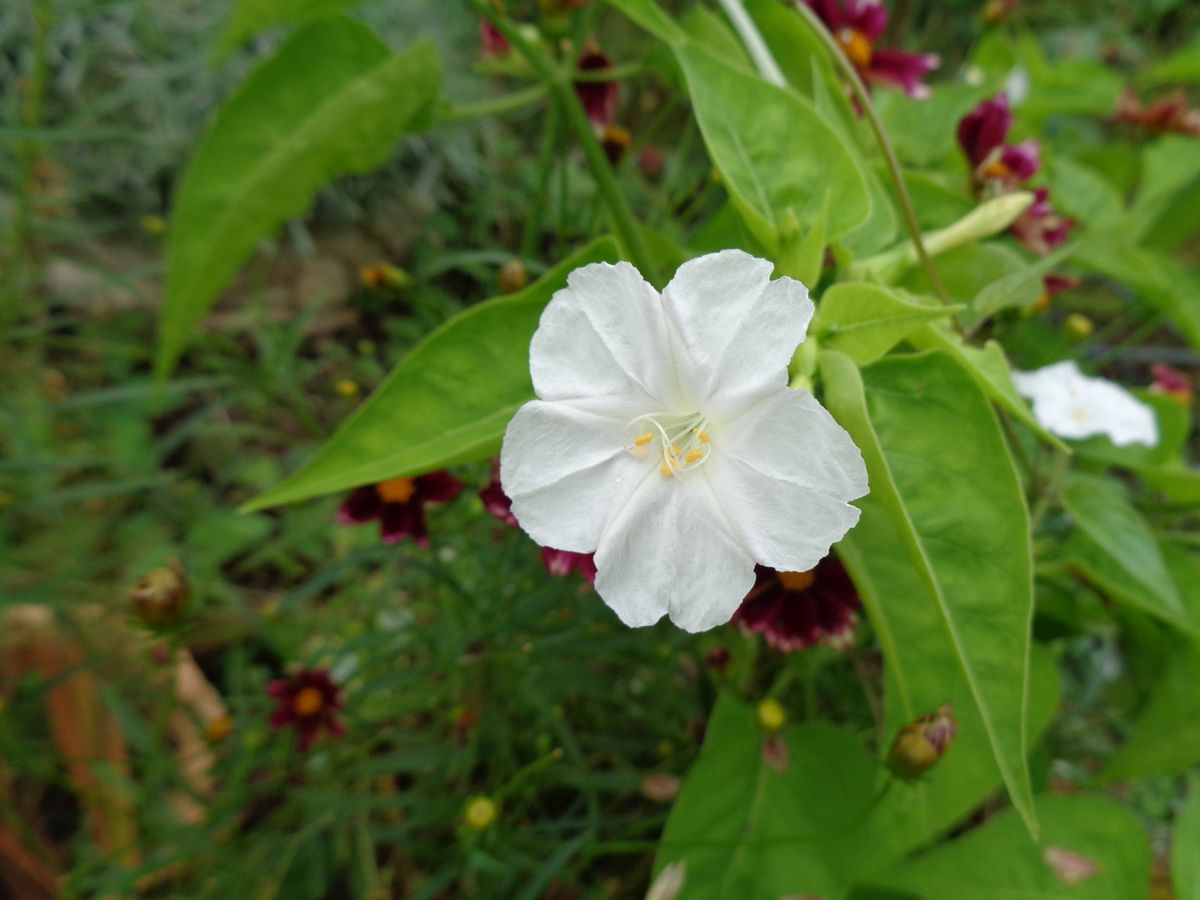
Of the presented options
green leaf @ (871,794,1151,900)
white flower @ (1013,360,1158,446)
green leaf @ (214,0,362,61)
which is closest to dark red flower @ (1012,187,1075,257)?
white flower @ (1013,360,1158,446)

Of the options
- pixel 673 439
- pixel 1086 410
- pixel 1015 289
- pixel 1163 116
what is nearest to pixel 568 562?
pixel 673 439

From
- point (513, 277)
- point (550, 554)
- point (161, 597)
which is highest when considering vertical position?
point (513, 277)

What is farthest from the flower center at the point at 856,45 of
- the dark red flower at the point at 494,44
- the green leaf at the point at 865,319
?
the green leaf at the point at 865,319

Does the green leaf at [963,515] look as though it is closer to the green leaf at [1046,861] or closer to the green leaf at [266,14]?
the green leaf at [1046,861]

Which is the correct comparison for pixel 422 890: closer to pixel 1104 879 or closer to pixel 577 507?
pixel 577 507

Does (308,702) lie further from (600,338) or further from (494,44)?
(494,44)

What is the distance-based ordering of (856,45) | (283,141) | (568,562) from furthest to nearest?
(856,45), (283,141), (568,562)
